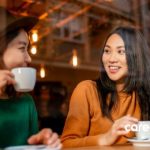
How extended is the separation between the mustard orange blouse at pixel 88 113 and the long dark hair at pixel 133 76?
20mm

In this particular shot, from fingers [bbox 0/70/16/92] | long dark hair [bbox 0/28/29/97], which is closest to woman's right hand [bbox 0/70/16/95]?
fingers [bbox 0/70/16/92]

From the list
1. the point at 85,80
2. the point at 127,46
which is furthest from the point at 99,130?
the point at 127,46

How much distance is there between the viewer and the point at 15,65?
3.17 feet

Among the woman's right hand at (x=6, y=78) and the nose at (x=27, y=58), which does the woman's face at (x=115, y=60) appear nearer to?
the nose at (x=27, y=58)

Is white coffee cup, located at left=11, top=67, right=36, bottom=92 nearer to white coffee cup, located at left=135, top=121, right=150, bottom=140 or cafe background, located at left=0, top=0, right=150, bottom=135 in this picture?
cafe background, located at left=0, top=0, right=150, bottom=135

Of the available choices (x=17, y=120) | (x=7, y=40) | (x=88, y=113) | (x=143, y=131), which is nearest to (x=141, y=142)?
(x=143, y=131)

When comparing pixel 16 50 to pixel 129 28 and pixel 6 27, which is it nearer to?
pixel 6 27

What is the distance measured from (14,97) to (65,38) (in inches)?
17.3

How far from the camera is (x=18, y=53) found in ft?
3.27

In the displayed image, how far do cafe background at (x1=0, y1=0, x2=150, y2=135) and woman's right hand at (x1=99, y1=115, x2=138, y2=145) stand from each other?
15 cm

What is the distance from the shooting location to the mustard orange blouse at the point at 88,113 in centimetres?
116

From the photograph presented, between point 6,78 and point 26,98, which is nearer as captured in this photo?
point 6,78

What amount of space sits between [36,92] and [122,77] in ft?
0.99

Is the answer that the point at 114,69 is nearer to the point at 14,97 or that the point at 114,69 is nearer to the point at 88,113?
the point at 88,113
